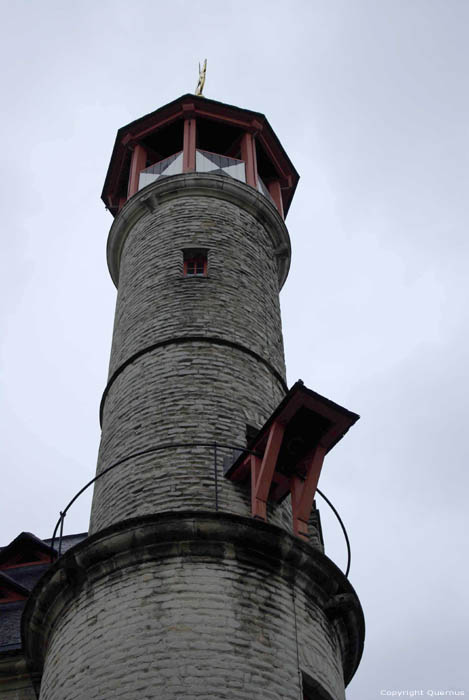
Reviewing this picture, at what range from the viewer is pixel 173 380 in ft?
41.5

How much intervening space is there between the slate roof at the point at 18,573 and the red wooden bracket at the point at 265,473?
204 inches

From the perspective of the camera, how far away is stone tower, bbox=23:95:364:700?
915cm

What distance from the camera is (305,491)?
10984mm

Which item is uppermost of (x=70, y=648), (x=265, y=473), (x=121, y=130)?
(x=121, y=130)

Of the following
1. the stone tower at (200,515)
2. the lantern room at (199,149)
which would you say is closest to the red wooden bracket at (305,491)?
the stone tower at (200,515)

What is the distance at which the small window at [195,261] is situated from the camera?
15.2m

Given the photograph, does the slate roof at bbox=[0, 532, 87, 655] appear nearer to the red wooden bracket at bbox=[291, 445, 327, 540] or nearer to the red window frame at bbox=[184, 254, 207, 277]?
the red window frame at bbox=[184, 254, 207, 277]

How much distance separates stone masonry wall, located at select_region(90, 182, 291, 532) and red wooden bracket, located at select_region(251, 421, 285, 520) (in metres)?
0.29

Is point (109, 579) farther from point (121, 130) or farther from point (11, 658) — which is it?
point (121, 130)

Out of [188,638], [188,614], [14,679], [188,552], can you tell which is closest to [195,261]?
[188,552]

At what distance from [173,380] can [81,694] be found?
15.6ft

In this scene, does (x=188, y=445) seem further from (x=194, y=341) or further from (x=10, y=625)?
(x=10, y=625)

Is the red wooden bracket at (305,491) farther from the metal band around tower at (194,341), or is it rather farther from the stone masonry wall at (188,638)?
the metal band around tower at (194,341)

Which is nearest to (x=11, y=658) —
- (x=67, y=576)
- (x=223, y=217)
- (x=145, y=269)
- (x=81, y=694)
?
(x=67, y=576)
